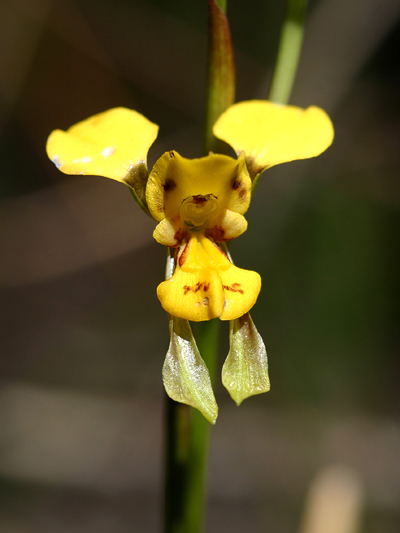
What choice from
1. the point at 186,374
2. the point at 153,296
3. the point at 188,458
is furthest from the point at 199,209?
the point at 153,296

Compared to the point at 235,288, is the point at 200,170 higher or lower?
higher

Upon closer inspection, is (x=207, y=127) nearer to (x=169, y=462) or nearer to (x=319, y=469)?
(x=169, y=462)

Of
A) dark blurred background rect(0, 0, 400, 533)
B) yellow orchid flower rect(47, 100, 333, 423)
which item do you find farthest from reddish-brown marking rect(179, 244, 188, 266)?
dark blurred background rect(0, 0, 400, 533)

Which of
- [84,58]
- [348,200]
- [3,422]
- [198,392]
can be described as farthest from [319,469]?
[84,58]

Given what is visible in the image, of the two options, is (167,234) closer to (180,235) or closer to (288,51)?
(180,235)

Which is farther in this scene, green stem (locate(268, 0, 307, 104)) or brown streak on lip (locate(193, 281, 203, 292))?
green stem (locate(268, 0, 307, 104))

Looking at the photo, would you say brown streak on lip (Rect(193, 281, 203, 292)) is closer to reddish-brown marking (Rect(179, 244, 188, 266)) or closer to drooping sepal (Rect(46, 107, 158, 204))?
reddish-brown marking (Rect(179, 244, 188, 266))
